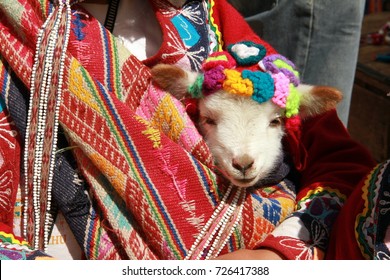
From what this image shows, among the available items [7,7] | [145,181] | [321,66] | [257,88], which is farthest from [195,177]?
[321,66]

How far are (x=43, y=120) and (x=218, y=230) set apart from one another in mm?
421

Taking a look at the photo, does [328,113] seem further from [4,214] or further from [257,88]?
[4,214]

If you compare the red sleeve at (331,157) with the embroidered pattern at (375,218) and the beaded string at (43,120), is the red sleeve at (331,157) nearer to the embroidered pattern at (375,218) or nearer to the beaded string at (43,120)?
the embroidered pattern at (375,218)

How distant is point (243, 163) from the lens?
1.16m

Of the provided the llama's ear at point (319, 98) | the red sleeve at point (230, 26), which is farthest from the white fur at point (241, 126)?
the red sleeve at point (230, 26)

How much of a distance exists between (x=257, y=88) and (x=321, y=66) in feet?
3.25

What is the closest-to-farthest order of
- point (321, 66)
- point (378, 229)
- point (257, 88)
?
point (378, 229), point (257, 88), point (321, 66)

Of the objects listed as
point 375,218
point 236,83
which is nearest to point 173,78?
point 236,83

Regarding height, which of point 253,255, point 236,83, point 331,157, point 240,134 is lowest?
point 253,255

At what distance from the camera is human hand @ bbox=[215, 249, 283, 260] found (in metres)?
1.17

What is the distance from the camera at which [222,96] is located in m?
1.23

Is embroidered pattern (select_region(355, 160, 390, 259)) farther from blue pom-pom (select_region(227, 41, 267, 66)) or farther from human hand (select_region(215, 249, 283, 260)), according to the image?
blue pom-pom (select_region(227, 41, 267, 66))

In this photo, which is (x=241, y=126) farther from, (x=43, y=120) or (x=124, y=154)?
(x=43, y=120)

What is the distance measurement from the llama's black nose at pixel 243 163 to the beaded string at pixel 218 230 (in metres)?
0.09
